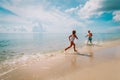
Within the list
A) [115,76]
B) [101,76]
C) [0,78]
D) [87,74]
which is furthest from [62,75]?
[0,78]

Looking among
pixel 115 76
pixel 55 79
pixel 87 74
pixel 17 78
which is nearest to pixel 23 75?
pixel 17 78

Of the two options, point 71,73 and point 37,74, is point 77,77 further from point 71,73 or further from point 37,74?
point 37,74

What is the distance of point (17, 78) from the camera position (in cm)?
573

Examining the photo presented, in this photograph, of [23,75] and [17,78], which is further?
[23,75]

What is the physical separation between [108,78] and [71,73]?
1.74 meters

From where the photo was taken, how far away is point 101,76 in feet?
17.8

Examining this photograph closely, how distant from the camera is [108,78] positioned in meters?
5.19

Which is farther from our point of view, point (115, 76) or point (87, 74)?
point (87, 74)

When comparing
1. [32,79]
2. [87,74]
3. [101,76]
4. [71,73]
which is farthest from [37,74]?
[101,76]

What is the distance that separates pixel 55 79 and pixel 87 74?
5.11ft

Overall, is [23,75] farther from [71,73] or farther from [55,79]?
[71,73]

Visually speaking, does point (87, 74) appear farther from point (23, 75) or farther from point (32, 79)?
point (23, 75)

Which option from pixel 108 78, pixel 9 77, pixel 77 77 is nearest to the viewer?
pixel 108 78

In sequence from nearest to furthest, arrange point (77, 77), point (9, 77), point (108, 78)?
point (108, 78), point (77, 77), point (9, 77)
